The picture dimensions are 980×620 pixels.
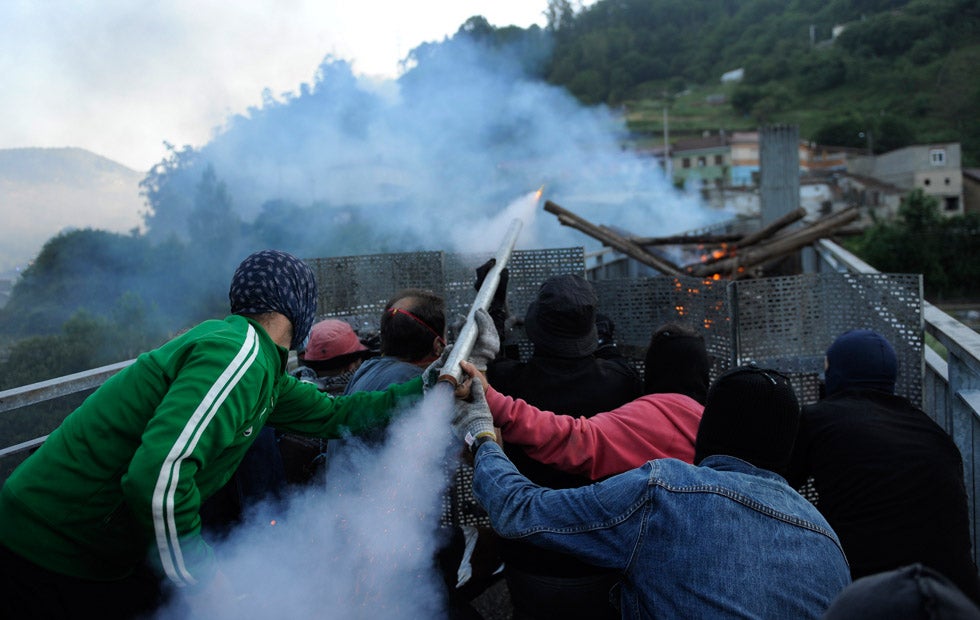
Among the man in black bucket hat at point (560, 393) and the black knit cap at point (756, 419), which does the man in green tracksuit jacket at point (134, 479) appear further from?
the black knit cap at point (756, 419)

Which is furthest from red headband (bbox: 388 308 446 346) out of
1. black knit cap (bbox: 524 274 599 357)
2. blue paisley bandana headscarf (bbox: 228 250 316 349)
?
blue paisley bandana headscarf (bbox: 228 250 316 349)

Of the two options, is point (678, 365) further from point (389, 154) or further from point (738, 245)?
point (389, 154)

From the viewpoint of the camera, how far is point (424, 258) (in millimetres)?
4293

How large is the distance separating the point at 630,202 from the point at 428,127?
1294 centimetres

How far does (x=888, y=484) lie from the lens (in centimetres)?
232

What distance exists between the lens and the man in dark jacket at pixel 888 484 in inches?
89.4

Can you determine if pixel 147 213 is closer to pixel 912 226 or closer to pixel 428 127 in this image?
pixel 428 127

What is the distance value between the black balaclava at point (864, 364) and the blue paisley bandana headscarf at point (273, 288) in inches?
84.2

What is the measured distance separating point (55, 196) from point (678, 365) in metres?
12.5

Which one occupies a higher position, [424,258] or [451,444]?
[424,258]

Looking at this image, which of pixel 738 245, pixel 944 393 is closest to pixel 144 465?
pixel 944 393

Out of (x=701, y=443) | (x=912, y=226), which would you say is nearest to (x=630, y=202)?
(x=912, y=226)

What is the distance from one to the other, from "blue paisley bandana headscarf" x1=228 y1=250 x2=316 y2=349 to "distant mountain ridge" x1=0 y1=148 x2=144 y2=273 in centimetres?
907

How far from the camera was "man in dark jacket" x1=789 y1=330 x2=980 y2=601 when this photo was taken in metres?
2.27
